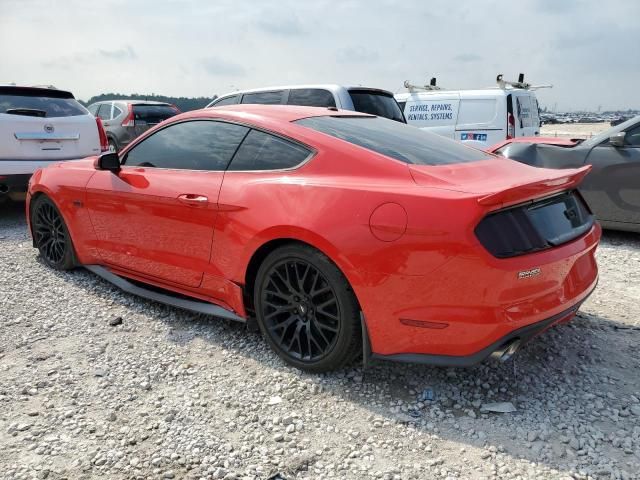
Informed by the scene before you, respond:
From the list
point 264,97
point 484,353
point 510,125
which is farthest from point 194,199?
point 510,125

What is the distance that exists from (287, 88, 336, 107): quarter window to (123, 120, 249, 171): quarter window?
4039mm

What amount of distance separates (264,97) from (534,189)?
669 centimetres

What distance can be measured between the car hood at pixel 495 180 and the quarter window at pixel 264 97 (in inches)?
229

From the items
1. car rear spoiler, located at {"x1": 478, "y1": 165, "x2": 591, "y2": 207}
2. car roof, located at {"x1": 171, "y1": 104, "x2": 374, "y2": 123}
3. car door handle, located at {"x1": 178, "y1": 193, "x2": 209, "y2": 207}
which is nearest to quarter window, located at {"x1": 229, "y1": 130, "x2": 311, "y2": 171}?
car roof, located at {"x1": 171, "y1": 104, "x2": 374, "y2": 123}


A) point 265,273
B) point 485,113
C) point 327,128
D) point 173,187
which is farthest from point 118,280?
point 485,113

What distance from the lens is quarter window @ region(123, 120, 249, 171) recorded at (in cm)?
332

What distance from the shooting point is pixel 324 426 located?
2.50m

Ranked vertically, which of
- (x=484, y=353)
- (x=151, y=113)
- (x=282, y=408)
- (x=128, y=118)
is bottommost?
(x=282, y=408)

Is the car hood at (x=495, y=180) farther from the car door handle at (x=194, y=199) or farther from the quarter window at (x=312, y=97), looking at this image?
the quarter window at (x=312, y=97)

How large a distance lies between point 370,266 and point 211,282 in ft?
3.97

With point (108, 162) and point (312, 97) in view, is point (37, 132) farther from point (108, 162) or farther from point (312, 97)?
point (312, 97)

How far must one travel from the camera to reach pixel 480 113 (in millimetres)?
10125

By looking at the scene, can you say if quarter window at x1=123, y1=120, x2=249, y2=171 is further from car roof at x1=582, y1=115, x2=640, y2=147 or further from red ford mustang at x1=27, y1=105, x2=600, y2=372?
car roof at x1=582, y1=115, x2=640, y2=147

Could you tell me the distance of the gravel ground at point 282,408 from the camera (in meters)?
2.23
